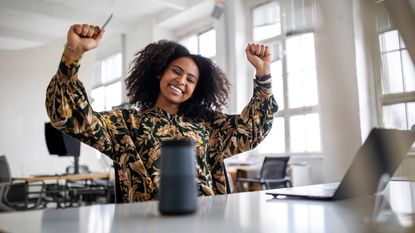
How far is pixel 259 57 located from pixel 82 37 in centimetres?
51

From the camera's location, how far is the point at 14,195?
3.55 m

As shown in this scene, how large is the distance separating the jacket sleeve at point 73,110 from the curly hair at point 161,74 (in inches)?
9.9

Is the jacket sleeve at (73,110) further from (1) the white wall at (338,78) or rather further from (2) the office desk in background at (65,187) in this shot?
(2) the office desk in background at (65,187)

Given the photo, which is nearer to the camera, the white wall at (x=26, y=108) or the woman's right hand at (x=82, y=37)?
the woman's right hand at (x=82, y=37)

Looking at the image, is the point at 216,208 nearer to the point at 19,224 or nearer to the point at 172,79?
the point at 19,224

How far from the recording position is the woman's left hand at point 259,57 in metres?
1.10

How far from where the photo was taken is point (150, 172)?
104 centimetres

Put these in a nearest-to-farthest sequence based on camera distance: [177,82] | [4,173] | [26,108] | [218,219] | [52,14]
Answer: [218,219] → [177,82] → [4,173] → [26,108] → [52,14]

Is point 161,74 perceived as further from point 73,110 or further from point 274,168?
point 274,168

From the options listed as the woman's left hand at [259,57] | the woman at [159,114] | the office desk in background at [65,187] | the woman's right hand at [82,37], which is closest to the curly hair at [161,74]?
the woman at [159,114]

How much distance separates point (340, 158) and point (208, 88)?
42.7 inches

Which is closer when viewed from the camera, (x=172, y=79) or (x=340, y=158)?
(x=340, y=158)

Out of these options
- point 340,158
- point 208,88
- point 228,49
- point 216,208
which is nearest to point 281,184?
point 228,49

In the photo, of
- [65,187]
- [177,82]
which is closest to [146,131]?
[177,82]
